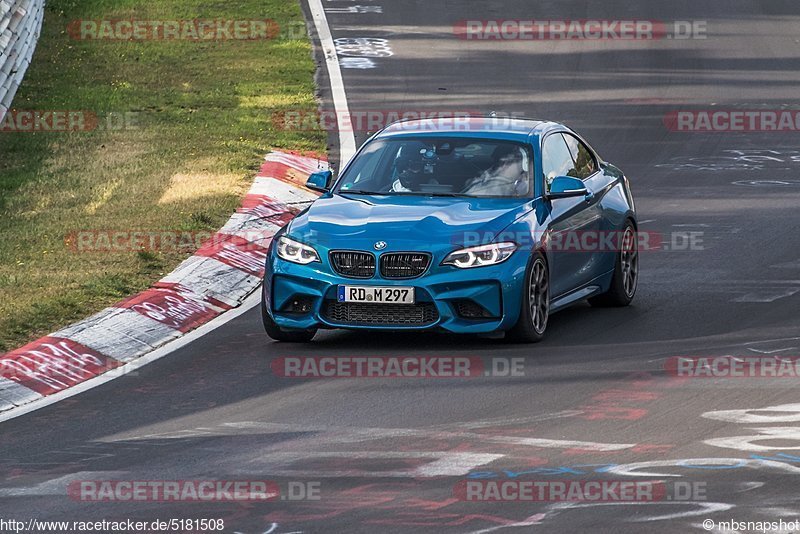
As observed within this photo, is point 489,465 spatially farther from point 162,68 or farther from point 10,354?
point 162,68

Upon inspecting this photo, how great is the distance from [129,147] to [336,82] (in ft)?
18.1

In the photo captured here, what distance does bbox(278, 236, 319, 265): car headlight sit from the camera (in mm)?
11922

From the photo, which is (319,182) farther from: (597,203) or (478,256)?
(597,203)

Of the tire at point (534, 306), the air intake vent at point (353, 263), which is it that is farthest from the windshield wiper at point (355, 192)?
the tire at point (534, 306)

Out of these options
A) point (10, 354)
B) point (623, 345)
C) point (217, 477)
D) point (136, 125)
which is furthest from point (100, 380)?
point (136, 125)

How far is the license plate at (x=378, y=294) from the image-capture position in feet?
38.2

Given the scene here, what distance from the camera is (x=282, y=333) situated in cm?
1215

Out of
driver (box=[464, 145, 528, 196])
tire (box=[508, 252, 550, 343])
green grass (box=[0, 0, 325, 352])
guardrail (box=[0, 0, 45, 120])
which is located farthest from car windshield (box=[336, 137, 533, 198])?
guardrail (box=[0, 0, 45, 120])

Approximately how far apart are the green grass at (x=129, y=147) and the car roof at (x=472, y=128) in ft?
7.97

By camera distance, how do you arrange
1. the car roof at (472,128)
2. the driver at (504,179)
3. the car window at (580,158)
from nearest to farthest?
the driver at (504,179) < the car roof at (472,128) < the car window at (580,158)

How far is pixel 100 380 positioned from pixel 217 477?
2834 millimetres

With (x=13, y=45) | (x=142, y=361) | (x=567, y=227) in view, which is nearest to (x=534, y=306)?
(x=567, y=227)

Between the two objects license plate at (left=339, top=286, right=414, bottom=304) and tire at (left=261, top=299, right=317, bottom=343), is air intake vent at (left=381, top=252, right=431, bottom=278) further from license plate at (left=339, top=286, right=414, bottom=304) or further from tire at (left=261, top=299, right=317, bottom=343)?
tire at (left=261, top=299, right=317, bottom=343)

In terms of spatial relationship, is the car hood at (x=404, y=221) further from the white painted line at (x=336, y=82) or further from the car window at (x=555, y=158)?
the white painted line at (x=336, y=82)
